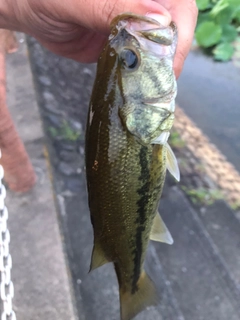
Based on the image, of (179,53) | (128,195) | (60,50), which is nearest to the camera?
(128,195)

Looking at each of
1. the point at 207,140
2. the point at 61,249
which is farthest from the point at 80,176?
the point at 207,140

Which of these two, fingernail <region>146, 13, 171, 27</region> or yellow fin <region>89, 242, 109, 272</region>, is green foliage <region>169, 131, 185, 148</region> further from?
fingernail <region>146, 13, 171, 27</region>

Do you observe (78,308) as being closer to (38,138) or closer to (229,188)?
(38,138)

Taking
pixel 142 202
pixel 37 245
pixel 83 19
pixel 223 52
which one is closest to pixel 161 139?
pixel 142 202

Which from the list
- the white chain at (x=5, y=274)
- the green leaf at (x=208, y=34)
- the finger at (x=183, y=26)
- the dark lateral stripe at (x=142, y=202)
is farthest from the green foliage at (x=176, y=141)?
the white chain at (x=5, y=274)

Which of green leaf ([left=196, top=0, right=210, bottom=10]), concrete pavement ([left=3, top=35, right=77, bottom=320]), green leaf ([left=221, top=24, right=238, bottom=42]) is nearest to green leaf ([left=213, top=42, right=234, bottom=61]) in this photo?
green leaf ([left=221, top=24, right=238, bottom=42])

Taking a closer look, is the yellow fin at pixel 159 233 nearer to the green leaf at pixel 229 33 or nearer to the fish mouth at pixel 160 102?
the fish mouth at pixel 160 102

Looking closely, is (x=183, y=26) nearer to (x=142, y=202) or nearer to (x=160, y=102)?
(x=160, y=102)

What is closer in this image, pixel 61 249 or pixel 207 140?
pixel 61 249
